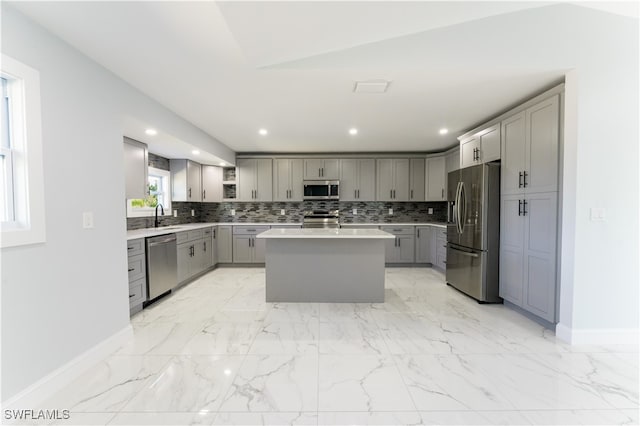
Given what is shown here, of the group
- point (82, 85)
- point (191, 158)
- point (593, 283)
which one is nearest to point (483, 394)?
point (593, 283)

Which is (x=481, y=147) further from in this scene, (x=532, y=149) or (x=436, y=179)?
(x=436, y=179)

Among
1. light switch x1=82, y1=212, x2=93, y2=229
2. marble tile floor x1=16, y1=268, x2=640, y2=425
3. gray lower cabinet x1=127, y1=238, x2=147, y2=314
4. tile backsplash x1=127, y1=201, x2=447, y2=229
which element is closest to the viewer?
marble tile floor x1=16, y1=268, x2=640, y2=425

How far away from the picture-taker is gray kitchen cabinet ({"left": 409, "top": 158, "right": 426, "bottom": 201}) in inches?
226

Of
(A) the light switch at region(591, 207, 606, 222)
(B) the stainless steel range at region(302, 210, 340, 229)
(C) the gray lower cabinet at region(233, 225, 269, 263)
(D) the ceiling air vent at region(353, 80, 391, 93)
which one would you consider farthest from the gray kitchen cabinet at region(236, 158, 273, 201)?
(A) the light switch at region(591, 207, 606, 222)

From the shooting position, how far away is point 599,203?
240 centimetres

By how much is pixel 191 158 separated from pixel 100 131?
279 cm

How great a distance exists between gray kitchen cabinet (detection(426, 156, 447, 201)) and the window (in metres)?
4.96

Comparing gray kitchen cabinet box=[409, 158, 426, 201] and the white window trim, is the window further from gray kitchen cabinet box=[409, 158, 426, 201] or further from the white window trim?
gray kitchen cabinet box=[409, 158, 426, 201]

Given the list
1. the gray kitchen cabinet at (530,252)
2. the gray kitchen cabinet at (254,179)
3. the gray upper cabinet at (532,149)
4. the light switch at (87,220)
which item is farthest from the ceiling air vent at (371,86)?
the gray kitchen cabinet at (254,179)

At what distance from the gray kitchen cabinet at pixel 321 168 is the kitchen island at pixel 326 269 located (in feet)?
8.09

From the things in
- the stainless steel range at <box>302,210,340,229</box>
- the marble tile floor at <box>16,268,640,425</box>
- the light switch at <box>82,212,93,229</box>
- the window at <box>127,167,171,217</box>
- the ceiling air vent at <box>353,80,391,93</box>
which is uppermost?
the ceiling air vent at <box>353,80,391,93</box>

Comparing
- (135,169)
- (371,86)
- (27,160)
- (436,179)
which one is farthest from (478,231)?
(135,169)

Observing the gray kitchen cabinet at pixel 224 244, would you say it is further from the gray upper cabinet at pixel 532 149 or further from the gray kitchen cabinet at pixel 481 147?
the gray upper cabinet at pixel 532 149

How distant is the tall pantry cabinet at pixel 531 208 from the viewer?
2641 millimetres
